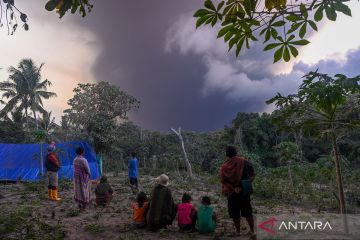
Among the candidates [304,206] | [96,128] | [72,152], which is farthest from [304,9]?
[96,128]

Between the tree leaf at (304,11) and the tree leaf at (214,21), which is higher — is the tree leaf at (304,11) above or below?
above

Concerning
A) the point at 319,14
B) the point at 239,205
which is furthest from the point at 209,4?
the point at 239,205

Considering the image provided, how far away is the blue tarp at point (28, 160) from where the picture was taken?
1395 centimetres

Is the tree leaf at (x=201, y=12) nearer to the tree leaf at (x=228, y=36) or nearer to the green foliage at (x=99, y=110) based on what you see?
the tree leaf at (x=228, y=36)

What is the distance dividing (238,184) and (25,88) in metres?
27.0

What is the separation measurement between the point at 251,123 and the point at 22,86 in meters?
18.5

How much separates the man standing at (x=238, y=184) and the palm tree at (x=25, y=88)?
26.2m

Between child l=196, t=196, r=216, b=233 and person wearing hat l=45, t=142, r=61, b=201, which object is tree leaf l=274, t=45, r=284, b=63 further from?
person wearing hat l=45, t=142, r=61, b=201

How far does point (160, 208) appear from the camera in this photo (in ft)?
18.6

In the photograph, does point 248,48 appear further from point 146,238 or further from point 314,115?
point 146,238

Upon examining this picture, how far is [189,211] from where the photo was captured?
5.65 metres

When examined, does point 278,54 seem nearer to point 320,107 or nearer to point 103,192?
point 320,107

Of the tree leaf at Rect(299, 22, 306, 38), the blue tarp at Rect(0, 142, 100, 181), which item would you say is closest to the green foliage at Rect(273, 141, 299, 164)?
the blue tarp at Rect(0, 142, 100, 181)

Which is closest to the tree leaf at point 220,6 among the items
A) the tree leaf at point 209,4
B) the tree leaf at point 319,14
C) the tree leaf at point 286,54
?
the tree leaf at point 209,4
